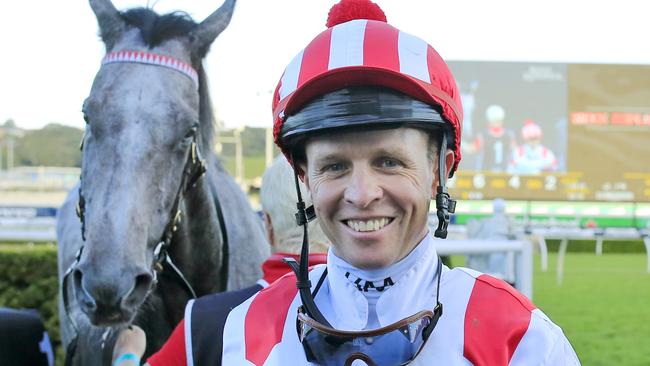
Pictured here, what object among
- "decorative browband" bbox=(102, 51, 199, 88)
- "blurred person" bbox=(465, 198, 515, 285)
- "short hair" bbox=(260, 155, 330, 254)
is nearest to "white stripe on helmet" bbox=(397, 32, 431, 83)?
"short hair" bbox=(260, 155, 330, 254)

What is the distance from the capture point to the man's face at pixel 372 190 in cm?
116

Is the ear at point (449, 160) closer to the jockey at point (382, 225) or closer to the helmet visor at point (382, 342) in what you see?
the jockey at point (382, 225)

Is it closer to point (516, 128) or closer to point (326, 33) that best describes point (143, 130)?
point (326, 33)

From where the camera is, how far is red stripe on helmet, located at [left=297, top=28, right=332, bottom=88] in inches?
46.3

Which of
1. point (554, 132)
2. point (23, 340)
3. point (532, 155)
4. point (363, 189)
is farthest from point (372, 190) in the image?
point (554, 132)

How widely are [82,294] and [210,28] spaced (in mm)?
1091

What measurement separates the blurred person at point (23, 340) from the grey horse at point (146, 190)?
14 cm

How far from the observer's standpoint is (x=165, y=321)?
2791 millimetres

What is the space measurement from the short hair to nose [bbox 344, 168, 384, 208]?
88cm

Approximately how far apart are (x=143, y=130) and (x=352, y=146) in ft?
4.00

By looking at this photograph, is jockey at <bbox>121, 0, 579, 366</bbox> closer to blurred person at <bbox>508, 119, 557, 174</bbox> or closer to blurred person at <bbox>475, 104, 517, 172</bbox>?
blurred person at <bbox>475, 104, 517, 172</bbox>

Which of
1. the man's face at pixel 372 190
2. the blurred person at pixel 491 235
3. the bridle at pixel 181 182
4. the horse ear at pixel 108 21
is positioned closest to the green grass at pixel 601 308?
the blurred person at pixel 491 235

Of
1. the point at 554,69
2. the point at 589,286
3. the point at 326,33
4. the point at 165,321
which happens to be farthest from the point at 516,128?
the point at 326,33

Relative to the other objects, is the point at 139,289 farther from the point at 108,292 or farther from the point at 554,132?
the point at 554,132
